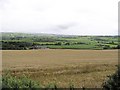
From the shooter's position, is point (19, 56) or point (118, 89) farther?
point (19, 56)

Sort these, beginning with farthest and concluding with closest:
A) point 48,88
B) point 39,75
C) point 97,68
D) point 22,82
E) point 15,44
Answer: point 15,44
point 97,68
point 39,75
point 22,82
point 48,88

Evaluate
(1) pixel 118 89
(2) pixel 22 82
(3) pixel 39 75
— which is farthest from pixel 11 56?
(1) pixel 118 89

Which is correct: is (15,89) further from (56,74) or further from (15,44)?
(15,44)

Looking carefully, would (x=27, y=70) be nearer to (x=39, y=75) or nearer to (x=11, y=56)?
(x=39, y=75)

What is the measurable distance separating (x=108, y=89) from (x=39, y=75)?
16590mm

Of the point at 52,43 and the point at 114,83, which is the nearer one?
the point at 114,83

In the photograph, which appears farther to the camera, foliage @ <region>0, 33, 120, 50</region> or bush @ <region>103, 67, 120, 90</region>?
foliage @ <region>0, 33, 120, 50</region>

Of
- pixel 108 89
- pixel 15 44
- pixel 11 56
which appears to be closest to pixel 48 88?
pixel 108 89

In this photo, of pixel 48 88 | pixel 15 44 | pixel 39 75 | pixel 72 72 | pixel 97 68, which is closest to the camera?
pixel 48 88

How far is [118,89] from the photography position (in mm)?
12359

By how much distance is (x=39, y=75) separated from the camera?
94.5ft

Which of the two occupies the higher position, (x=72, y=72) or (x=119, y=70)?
(x=119, y=70)

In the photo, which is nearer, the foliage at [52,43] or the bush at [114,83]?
the bush at [114,83]

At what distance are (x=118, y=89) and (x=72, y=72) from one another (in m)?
18.7
